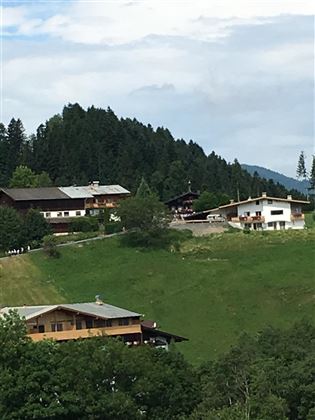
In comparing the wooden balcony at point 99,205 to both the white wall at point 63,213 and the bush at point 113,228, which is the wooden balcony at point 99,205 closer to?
the white wall at point 63,213

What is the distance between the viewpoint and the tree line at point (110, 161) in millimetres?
87312

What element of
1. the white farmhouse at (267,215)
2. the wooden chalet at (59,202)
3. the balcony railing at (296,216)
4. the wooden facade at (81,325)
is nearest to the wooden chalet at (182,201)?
the wooden chalet at (59,202)

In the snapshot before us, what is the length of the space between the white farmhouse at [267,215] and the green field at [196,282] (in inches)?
225

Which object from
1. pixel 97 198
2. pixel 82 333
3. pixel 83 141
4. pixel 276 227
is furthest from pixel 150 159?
pixel 82 333

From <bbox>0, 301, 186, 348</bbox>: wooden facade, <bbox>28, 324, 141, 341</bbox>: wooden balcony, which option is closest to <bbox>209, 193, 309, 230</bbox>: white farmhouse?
<bbox>0, 301, 186, 348</bbox>: wooden facade

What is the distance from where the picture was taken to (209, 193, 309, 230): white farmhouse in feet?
222

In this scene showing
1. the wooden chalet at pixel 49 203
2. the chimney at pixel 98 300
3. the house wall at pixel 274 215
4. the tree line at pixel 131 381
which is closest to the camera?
the tree line at pixel 131 381

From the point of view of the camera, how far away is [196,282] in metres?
52.5

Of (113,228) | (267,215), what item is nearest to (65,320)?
(113,228)

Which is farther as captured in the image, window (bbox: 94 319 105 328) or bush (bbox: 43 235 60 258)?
bush (bbox: 43 235 60 258)

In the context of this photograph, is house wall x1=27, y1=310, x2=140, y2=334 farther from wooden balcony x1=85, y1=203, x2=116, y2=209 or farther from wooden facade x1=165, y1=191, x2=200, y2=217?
wooden facade x1=165, y1=191, x2=200, y2=217

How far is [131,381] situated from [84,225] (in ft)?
118

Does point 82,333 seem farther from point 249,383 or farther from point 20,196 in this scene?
point 20,196

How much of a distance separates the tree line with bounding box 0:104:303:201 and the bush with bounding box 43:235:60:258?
22098 mm
